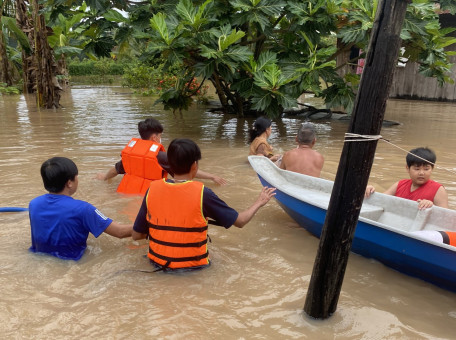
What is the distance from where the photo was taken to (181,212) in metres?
3.10

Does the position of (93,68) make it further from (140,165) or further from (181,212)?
(181,212)

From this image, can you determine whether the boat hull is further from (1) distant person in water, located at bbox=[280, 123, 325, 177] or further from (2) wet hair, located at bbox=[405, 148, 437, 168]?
(1) distant person in water, located at bbox=[280, 123, 325, 177]

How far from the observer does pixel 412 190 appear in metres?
4.18

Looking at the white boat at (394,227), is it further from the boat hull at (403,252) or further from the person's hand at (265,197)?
the person's hand at (265,197)

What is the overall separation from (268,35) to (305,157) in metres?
3.93

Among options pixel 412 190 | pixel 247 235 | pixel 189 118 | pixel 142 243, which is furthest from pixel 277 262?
pixel 189 118

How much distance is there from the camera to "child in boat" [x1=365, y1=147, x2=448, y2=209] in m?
3.88

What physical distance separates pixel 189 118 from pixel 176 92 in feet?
7.90

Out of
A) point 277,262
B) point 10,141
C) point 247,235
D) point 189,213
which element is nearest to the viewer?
point 189,213

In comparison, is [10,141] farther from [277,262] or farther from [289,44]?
[277,262]

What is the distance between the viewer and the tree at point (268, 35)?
7.46 meters

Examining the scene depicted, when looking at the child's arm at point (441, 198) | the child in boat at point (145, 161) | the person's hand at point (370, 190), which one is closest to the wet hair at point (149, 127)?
the child in boat at point (145, 161)

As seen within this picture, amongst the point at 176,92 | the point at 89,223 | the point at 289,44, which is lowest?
the point at 89,223

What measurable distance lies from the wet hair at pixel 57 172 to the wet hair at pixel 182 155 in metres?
0.84
